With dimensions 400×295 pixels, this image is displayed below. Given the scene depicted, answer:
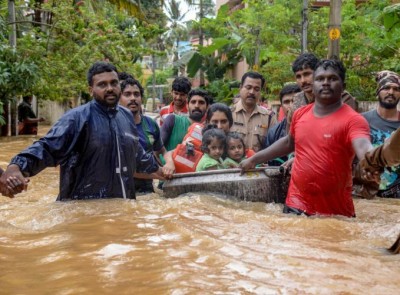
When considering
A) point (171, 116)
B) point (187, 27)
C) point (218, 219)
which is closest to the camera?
point (218, 219)

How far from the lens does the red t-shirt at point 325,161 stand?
14.7 feet

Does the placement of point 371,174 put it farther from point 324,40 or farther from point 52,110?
point 52,110

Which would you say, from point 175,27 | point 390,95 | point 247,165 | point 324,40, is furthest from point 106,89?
point 175,27

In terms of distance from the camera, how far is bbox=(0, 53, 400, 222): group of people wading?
177 inches

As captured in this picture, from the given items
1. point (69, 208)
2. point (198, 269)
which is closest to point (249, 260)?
point (198, 269)

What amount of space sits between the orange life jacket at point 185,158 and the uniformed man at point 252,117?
2.45 ft

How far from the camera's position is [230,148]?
6496mm

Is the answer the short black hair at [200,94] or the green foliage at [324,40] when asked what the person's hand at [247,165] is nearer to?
the short black hair at [200,94]

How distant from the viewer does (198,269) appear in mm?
3117

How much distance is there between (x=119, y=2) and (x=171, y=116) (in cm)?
1121

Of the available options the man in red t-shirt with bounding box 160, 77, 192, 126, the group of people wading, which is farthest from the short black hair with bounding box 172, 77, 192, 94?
the group of people wading

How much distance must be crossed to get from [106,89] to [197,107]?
8.05ft

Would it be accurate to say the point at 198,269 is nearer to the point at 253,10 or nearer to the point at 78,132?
the point at 78,132

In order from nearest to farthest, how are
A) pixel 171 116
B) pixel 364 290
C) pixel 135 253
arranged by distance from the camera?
pixel 364 290
pixel 135 253
pixel 171 116
